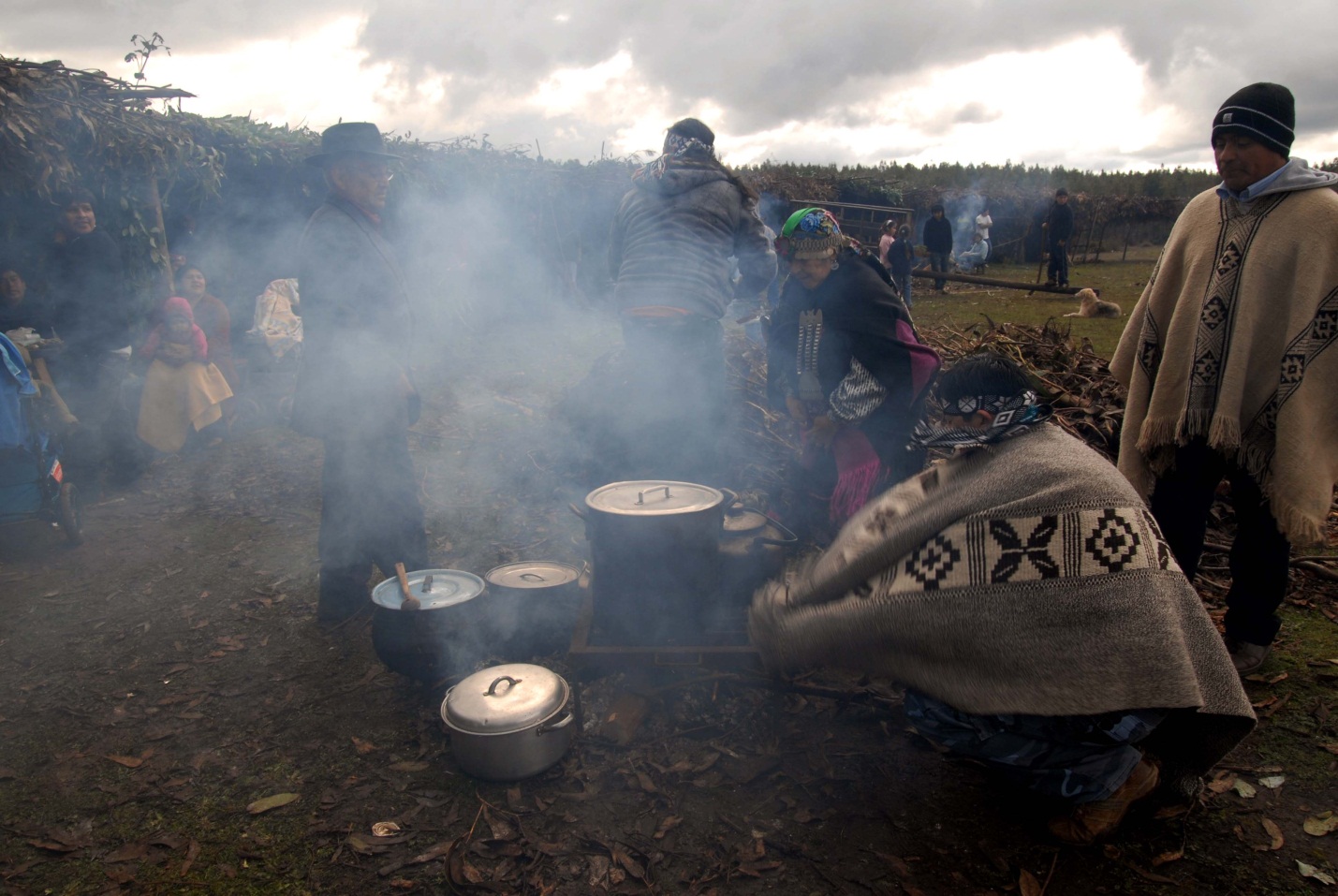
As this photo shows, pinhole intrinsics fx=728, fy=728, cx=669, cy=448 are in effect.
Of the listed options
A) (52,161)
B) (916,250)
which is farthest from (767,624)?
(916,250)

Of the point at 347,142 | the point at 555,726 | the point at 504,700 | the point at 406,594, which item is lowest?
the point at 555,726

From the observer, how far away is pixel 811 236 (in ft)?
13.8

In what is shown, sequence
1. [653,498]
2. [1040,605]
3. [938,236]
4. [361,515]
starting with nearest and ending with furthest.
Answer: [1040,605] → [653,498] → [361,515] → [938,236]

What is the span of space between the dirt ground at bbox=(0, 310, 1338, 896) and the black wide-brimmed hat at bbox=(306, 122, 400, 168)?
9.15ft

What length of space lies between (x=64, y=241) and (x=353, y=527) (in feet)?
18.1

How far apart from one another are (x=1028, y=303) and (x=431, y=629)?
1694 centimetres

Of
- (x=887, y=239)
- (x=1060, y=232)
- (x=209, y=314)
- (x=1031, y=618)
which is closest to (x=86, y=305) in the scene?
(x=209, y=314)

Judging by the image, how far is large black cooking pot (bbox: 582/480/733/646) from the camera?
3.49 m

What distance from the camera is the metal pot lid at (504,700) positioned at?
307cm

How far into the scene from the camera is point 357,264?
4238 mm

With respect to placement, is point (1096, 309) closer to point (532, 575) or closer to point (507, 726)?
point (532, 575)

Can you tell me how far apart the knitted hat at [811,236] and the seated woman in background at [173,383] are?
6.53 meters

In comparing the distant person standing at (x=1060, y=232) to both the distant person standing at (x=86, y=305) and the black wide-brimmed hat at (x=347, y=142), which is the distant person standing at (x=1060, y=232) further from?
the distant person standing at (x=86, y=305)

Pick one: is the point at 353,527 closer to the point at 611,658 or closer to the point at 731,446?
the point at 611,658
